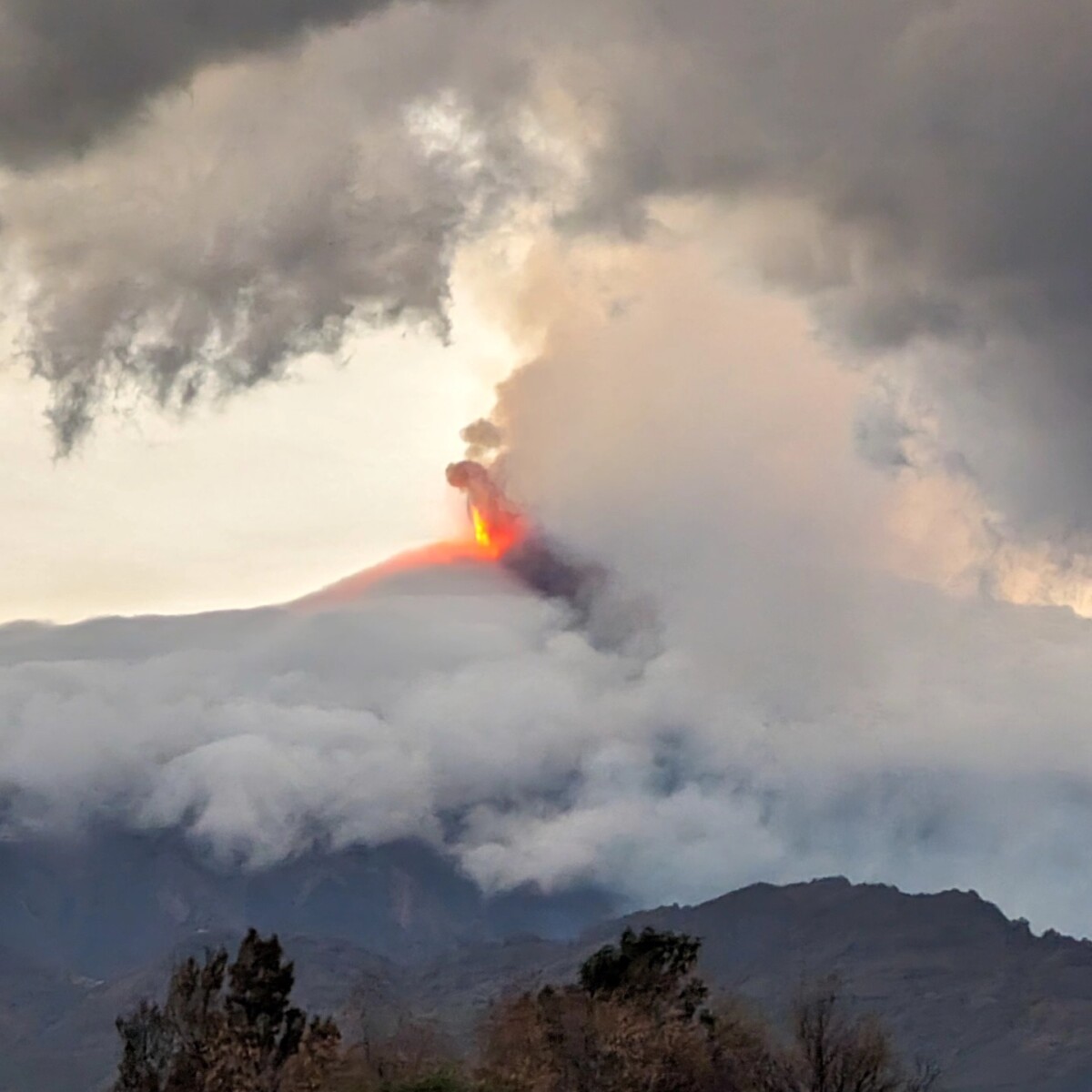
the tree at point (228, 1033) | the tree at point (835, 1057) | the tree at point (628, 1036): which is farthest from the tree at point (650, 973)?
the tree at point (228, 1033)

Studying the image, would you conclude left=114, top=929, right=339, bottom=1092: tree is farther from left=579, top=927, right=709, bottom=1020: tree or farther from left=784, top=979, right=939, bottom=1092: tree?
left=579, top=927, right=709, bottom=1020: tree

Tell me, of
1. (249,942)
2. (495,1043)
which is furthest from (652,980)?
(249,942)

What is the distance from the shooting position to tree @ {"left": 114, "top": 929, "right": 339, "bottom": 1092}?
372ft

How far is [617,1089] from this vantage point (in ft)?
452

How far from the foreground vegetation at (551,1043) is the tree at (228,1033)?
0.10 meters

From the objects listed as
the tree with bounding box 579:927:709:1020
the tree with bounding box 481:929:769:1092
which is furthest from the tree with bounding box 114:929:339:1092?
the tree with bounding box 579:927:709:1020

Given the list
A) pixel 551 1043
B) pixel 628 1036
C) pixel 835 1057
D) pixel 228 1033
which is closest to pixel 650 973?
pixel 551 1043

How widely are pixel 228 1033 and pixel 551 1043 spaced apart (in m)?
36.1

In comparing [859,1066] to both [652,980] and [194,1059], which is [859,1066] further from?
[194,1059]

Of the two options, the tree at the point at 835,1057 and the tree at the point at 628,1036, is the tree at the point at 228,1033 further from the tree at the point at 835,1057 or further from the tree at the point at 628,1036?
the tree at the point at 835,1057

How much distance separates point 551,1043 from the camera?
472ft

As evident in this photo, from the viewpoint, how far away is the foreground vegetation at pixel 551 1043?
116625 millimetres

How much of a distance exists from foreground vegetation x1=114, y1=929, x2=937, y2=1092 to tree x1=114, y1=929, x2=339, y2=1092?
104 millimetres

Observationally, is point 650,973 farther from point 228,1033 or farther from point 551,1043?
point 228,1033
